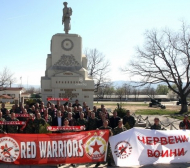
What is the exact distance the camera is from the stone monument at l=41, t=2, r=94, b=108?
61.6 feet

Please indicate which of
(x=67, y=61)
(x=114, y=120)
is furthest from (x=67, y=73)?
(x=114, y=120)

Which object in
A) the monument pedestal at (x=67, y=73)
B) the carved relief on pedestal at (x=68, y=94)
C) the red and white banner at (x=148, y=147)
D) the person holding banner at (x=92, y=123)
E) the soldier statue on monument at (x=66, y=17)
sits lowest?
the red and white banner at (x=148, y=147)

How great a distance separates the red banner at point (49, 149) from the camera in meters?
7.54

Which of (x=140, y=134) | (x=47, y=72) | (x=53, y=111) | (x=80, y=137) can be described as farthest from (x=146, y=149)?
(x=47, y=72)

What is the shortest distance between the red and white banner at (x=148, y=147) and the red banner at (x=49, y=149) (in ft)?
2.07

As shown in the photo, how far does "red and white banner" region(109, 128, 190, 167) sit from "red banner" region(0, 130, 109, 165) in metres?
0.63

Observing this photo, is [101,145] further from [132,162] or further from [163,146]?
[163,146]

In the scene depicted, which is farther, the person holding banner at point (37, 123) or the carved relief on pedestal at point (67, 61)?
the carved relief on pedestal at point (67, 61)

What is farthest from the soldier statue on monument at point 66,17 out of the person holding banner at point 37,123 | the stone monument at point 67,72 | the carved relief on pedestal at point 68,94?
the person holding banner at point 37,123

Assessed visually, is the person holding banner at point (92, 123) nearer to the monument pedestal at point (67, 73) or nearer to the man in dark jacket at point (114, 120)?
the man in dark jacket at point (114, 120)

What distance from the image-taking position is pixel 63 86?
738 inches

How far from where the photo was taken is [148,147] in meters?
7.98

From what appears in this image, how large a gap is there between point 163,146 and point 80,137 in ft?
8.86

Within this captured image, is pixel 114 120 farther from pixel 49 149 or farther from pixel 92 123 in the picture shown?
pixel 49 149
